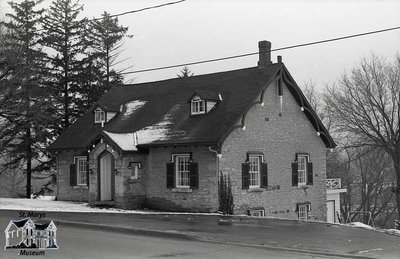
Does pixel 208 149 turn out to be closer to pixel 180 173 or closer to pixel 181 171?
pixel 181 171

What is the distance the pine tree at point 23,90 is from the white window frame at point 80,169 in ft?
14.0

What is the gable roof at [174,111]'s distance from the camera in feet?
81.6

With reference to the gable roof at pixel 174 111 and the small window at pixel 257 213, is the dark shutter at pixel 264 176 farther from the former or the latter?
the gable roof at pixel 174 111

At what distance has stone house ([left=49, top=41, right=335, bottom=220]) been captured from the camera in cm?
2456

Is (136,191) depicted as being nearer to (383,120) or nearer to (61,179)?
(61,179)

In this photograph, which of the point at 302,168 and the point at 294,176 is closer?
the point at 294,176

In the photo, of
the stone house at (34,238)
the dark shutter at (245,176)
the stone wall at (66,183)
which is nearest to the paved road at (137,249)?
the stone house at (34,238)

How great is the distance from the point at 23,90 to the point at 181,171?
10.2 meters

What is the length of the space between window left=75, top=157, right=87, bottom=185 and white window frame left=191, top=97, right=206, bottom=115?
740cm

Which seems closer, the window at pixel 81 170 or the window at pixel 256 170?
the window at pixel 256 170

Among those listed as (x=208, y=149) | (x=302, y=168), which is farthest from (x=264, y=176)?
(x=302, y=168)

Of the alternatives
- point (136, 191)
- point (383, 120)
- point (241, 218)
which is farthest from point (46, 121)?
point (383, 120)

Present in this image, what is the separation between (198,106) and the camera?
86.8 feet

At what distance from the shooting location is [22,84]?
93.1 ft
